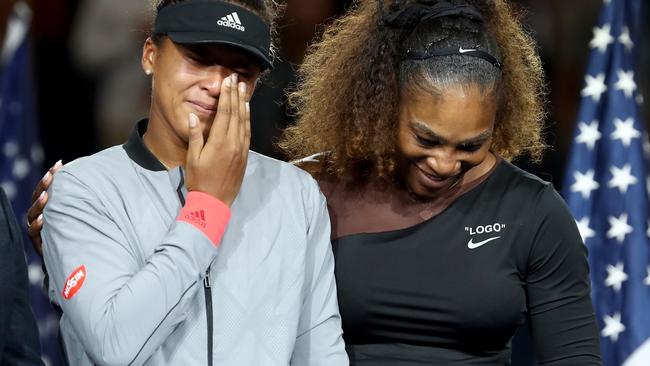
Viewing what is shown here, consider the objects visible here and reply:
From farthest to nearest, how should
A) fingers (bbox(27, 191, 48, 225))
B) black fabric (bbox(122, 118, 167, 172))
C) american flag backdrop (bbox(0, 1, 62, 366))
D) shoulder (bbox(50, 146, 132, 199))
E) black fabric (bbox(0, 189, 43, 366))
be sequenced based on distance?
american flag backdrop (bbox(0, 1, 62, 366))
fingers (bbox(27, 191, 48, 225))
black fabric (bbox(122, 118, 167, 172))
shoulder (bbox(50, 146, 132, 199))
black fabric (bbox(0, 189, 43, 366))

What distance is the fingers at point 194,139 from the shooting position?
2156 millimetres

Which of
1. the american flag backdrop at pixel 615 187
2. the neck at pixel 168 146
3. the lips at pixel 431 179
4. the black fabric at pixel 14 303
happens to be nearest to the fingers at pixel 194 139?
the neck at pixel 168 146

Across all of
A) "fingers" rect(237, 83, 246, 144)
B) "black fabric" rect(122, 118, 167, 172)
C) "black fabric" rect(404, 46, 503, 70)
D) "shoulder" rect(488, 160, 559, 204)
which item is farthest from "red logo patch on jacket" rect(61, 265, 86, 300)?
"shoulder" rect(488, 160, 559, 204)

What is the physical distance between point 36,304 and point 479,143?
2164 millimetres

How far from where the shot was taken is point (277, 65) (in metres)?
4.23

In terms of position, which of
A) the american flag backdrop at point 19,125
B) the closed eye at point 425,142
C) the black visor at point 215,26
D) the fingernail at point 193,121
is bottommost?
the american flag backdrop at point 19,125

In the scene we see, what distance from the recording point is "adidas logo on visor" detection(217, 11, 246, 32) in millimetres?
2242

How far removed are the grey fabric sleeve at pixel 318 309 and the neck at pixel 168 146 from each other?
277 millimetres

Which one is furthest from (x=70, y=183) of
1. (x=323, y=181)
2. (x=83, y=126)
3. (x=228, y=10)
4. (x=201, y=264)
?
(x=83, y=126)

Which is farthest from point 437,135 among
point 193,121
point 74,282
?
point 74,282

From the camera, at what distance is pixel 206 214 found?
2092mm

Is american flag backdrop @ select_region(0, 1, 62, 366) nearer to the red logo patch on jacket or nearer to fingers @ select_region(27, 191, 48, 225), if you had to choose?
fingers @ select_region(27, 191, 48, 225)

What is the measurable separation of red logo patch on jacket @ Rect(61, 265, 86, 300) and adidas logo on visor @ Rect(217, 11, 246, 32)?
0.54m

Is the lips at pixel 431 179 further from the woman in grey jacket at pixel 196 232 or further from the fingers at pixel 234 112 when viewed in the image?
the fingers at pixel 234 112
